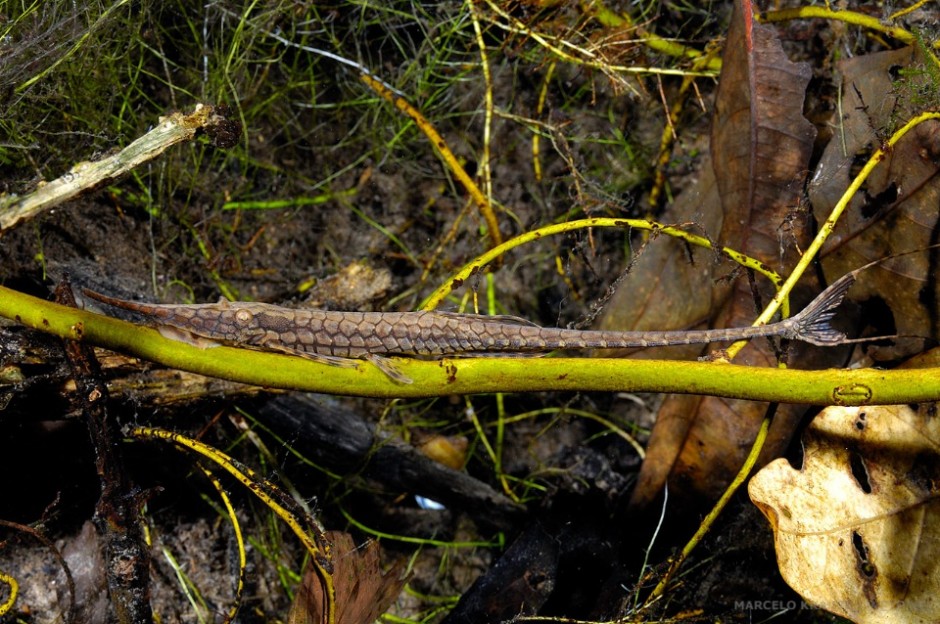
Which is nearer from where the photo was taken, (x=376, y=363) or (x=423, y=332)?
(x=376, y=363)

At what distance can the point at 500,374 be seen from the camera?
2484 millimetres

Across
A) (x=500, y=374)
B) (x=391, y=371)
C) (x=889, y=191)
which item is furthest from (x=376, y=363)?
(x=889, y=191)

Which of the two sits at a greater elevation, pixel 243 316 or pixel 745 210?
pixel 243 316

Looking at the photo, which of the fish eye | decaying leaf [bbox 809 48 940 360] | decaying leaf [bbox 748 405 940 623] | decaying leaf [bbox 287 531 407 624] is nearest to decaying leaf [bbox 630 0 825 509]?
decaying leaf [bbox 809 48 940 360]

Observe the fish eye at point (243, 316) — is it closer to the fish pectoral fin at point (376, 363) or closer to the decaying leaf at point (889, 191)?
the fish pectoral fin at point (376, 363)

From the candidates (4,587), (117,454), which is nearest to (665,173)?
(117,454)

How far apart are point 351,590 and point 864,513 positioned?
234 centimetres

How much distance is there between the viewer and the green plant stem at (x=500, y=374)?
2.42 meters

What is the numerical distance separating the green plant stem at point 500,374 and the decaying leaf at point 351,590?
2.81 feet

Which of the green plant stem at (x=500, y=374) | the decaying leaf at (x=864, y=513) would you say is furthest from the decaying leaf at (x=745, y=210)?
the green plant stem at (x=500, y=374)

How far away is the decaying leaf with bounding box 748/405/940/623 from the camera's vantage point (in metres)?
2.93

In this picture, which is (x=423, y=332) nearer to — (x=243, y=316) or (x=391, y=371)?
(x=391, y=371)

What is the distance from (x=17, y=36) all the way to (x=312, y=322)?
239 cm

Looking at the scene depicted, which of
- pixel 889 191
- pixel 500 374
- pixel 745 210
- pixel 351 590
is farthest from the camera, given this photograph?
pixel 745 210
